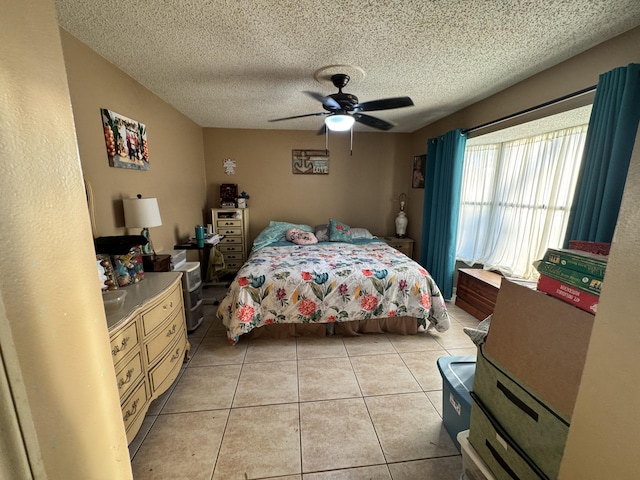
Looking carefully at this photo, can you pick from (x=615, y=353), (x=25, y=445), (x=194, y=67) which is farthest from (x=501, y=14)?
(x=25, y=445)

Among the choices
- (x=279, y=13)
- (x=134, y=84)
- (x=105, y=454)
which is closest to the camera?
(x=105, y=454)

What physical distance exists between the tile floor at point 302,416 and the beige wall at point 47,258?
3.62ft

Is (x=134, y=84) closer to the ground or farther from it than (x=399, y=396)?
farther from it

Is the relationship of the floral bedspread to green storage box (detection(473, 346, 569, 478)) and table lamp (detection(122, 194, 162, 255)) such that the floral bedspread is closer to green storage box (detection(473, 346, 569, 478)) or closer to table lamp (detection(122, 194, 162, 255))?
table lamp (detection(122, 194, 162, 255))

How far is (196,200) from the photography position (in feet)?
12.6

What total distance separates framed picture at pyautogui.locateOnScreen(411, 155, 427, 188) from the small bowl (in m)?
3.94

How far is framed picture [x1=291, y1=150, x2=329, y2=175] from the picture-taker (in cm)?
432

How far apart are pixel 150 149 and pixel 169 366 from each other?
203 cm

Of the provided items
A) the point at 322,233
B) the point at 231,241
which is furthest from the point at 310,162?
the point at 231,241

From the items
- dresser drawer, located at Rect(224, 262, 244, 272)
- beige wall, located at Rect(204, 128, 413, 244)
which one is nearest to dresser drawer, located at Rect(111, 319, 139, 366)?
dresser drawer, located at Rect(224, 262, 244, 272)

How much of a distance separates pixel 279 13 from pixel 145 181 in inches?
73.8

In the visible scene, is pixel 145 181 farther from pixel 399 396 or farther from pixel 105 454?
pixel 399 396

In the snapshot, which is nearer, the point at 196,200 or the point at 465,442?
the point at 465,442

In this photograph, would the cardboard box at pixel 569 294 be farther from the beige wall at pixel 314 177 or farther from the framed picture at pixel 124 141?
the beige wall at pixel 314 177
